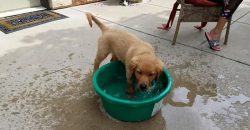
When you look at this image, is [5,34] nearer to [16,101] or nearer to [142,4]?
[16,101]

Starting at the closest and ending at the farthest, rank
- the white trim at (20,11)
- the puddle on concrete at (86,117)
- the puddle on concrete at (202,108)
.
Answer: the puddle on concrete at (86,117), the puddle on concrete at (202,108), the white trim at (20,11)

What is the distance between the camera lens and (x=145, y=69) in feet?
7.30

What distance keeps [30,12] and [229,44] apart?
3.86 meters

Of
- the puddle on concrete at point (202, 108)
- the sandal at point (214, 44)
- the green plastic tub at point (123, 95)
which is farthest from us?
the sandal at point (214, 44)

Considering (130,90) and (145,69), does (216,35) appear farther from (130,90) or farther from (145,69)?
(145,69)

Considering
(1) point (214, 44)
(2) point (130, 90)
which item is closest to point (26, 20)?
(2) point (130, 90)

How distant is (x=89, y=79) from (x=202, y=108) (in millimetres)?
1354

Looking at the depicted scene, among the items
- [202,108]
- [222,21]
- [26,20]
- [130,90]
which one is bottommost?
[202,108]

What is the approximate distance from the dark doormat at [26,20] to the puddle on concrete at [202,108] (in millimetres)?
2868

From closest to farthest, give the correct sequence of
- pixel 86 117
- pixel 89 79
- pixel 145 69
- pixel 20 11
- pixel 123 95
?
1. pixel 145 69
2. pixel 86 117
3. pixel 123 95
4. pixel 89 79
5. pixel 20 11

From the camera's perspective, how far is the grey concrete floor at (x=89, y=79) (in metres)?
2.49

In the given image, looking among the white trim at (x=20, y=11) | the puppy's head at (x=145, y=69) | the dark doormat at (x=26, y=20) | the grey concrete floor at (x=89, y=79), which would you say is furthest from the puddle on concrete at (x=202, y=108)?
the white trim at (x=20, y=11)

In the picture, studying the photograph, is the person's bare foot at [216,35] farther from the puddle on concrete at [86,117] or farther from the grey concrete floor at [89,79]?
the puddle on concrete at [86,117]

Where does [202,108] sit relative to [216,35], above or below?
below
